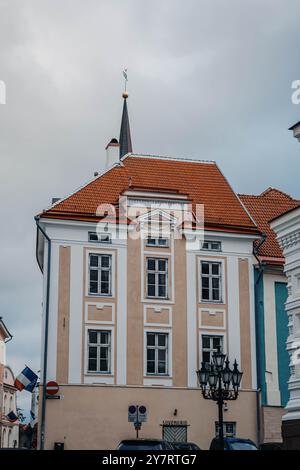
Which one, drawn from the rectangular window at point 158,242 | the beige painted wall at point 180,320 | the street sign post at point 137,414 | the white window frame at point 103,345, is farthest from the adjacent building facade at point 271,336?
the white window frame at point 103,345

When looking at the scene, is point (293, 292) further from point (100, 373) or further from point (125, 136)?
point (125, 136)

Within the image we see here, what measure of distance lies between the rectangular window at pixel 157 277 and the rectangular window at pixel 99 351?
8.79 feet

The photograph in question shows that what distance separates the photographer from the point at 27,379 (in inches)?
1487

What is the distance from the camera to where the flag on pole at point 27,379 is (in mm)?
37688

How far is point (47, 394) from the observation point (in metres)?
33.7

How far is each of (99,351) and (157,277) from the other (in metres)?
4.12

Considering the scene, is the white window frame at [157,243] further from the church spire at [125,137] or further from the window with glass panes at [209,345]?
the church spire at [125,137]

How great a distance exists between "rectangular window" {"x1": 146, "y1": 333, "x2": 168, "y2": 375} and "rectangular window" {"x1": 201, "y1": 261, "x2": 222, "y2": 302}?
8.57ft

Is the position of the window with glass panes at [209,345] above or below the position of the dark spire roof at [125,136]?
below

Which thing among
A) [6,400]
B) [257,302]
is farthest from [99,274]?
[6,400]

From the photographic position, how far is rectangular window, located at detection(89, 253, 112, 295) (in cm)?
3572

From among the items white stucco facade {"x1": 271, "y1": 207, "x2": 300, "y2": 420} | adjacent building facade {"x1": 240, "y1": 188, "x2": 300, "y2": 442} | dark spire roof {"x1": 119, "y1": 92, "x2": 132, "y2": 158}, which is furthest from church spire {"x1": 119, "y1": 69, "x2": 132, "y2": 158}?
white stucco facade {"x1": 271, "y1": 207, "x2": 300, "y2": 420}

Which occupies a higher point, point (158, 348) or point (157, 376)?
point (158, 348)
